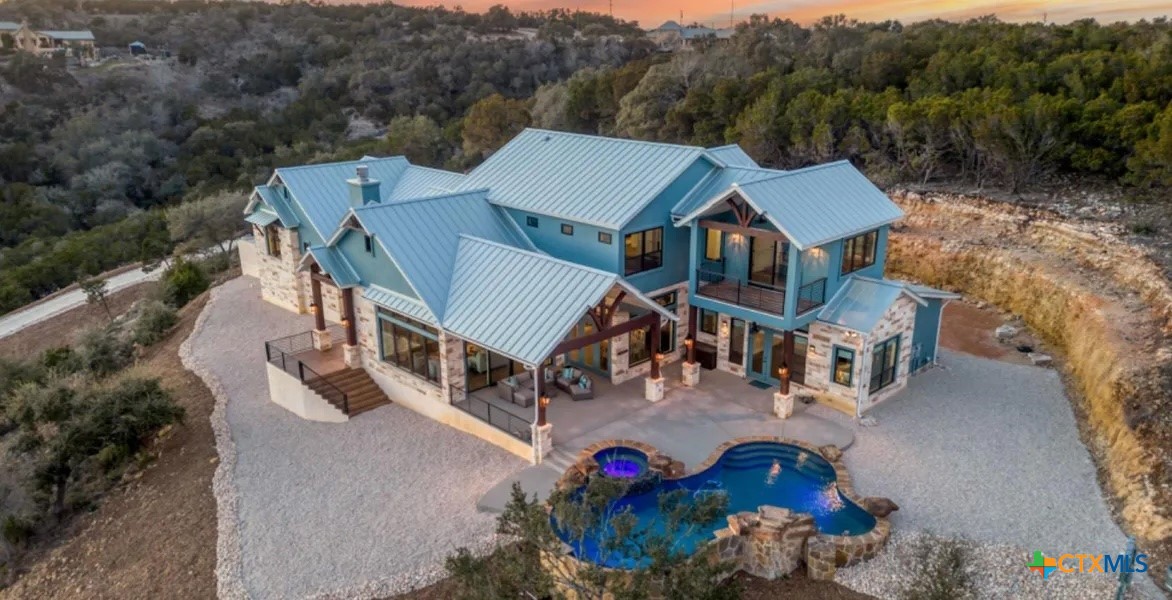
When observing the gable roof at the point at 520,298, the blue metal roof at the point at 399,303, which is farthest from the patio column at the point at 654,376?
the blue metal roof at the point at 399,303

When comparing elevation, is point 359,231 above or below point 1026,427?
above

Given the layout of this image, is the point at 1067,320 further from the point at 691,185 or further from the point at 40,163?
the point at 40,163

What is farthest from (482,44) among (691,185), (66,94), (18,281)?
(691,185)

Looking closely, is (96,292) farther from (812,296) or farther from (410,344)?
(812,296)

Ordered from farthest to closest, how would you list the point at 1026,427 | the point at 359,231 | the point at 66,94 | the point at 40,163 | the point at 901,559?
the point at 66,94 < the point at 40,163 < the point at 359,231 < the point at 1026,427 < the point at 901,559

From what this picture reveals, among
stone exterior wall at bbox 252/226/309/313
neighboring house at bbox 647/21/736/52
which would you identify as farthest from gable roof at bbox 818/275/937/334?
neighboring house at bbox 647/21/736/52

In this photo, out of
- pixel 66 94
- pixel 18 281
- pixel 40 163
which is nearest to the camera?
pixel 18 281

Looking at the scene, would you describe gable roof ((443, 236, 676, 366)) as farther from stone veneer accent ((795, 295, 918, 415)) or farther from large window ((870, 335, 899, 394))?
large window ((870, 335, 899, 394))
